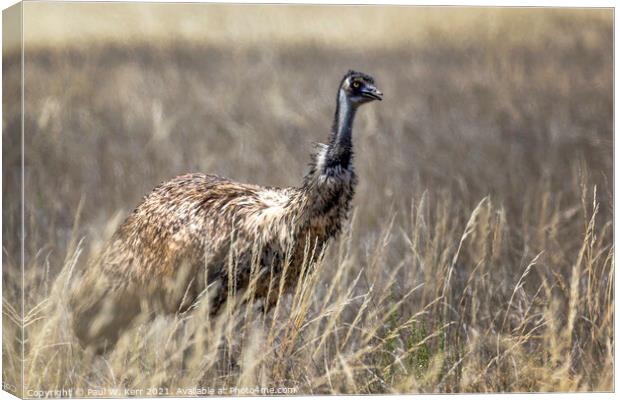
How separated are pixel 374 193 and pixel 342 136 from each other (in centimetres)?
250

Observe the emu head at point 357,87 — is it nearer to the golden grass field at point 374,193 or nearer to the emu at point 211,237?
the emu at point 211,237

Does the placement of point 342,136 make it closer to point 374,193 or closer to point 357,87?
point 357,87

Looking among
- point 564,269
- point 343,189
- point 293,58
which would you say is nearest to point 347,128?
point 343,189

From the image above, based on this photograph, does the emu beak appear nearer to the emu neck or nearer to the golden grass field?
the emu neck

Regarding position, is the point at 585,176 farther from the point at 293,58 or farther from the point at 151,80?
the point at 151,80

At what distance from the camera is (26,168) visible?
8.61m

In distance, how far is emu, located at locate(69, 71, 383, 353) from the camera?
353 inches

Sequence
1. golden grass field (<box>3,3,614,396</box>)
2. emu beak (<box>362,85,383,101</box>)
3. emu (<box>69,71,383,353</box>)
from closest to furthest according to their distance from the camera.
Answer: golden grass field (<box>3,3,614,396</box>)
emu beak (<box>362,85,383,101</box>)
emu (<box>69,71,383,353</box>)

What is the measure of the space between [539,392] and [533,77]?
70.2 inches

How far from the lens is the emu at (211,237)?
8.97 m

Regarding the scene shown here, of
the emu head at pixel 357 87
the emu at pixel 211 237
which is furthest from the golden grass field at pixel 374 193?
the emu head at pixel 357 87

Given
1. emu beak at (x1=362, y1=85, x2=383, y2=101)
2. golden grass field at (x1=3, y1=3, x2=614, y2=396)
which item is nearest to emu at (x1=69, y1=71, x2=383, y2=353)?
emu beak at (x1=362, y1=85, x2=383, y2=101)

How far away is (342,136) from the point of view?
8.91 metres

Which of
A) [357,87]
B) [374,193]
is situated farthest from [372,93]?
[374,193]
